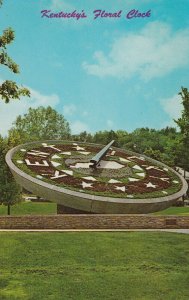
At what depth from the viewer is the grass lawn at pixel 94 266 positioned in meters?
10.3

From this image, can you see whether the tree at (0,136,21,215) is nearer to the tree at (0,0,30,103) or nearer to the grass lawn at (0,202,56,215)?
the grass lawn at (0,202,56,215)

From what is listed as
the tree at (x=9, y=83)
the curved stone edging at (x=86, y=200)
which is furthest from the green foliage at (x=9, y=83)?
the curved stone edging at (x=86, y=200)

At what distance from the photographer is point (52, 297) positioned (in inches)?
388

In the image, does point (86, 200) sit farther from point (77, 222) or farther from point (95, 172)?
point (95, 172)

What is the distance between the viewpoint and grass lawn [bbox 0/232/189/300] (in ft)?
33.7

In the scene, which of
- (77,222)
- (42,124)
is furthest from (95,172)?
(42,124)

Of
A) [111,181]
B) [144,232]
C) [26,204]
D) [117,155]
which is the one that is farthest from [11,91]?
[26,204]

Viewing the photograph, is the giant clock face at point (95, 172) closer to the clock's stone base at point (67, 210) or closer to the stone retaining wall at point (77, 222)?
the stone retaining wall at point (77, 222)

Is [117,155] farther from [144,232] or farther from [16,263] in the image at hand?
[16,263]

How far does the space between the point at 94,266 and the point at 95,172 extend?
7.91 m

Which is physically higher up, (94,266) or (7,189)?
(7,189)

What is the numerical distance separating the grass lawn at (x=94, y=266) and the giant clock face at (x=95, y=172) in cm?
257

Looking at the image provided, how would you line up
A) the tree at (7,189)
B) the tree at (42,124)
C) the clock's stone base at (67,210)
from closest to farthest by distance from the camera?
the clock's stone base at (67,210) < the tree at (7,189) < the tree at (42,124)

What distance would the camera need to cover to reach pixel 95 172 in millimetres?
20094
